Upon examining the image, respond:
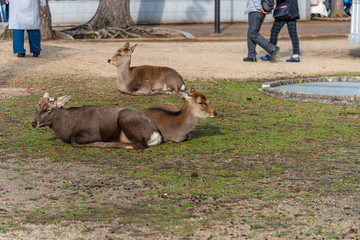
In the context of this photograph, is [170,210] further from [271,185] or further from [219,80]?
[219,80]

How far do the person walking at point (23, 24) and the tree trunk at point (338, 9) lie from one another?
21.7m

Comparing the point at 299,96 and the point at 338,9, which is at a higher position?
the point at 338,9

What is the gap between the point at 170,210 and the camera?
520 centimetres

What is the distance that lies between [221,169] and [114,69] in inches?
313

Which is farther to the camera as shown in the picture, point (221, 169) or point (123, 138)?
point (123, 138)

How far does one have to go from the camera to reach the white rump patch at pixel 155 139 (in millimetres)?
7426

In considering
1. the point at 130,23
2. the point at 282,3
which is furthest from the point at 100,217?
the point at 130,23

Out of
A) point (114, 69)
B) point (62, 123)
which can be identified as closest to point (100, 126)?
point (62, 123)

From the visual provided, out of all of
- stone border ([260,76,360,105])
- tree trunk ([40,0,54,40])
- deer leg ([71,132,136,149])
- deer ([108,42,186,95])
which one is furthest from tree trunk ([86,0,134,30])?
deer leg ([71,132,136,149])

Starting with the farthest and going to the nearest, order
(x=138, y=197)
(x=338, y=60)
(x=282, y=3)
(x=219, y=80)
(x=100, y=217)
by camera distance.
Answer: (x=338, y=60) → (x=282, y=3) → (x=219, y=80) → (x=138, y=197) → (x=100, y=217)

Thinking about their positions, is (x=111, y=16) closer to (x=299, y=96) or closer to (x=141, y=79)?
(x=141, y=79)

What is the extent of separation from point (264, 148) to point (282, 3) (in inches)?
334

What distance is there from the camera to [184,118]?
761 cm

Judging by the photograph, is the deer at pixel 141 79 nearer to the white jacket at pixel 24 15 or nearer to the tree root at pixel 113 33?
the white jacket at pixel 24 15
